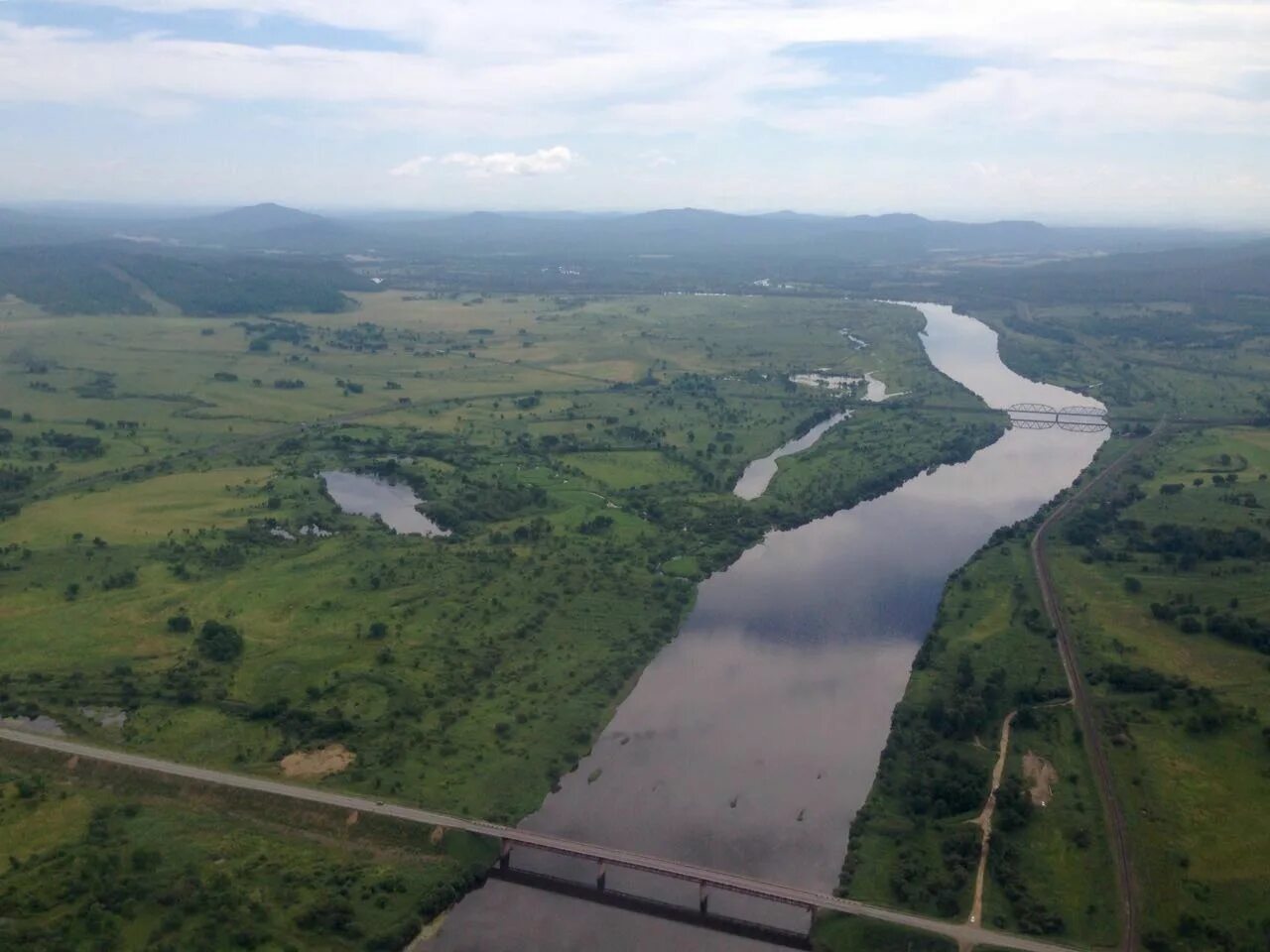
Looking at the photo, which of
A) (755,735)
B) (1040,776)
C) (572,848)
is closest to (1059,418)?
(1040,776)

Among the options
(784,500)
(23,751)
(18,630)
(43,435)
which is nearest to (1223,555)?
(784,500)

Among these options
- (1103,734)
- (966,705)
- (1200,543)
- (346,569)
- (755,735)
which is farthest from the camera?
(1200,543)

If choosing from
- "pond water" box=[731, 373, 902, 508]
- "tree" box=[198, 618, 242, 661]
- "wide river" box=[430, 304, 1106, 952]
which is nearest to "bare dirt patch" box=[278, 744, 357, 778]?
"wide river" box=[430, 304, 1106, 952]

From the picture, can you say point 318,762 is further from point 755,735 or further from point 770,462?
point 770,462

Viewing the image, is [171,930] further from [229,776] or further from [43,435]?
[43,435]

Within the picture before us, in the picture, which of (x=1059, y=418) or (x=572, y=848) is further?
(x=1059, y=418)

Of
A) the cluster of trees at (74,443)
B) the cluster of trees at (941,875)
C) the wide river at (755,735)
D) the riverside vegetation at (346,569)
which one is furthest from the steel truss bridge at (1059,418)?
the cluster of trees at (74,443)

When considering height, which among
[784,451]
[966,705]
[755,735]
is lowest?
[755,735]
